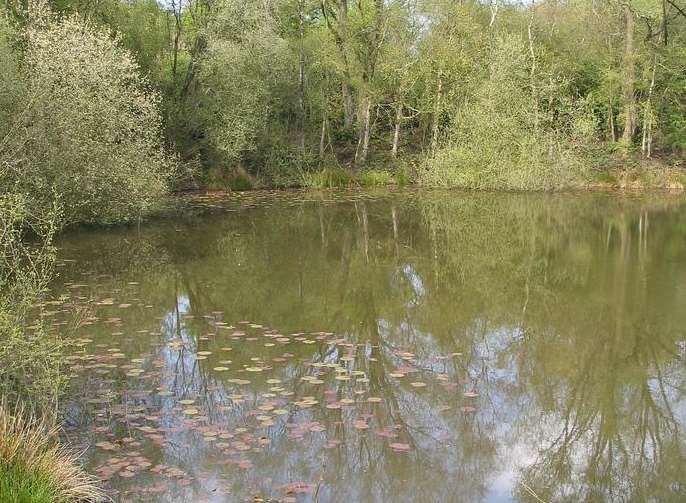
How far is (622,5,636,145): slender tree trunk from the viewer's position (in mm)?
32634

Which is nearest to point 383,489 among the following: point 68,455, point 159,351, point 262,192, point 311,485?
point 311,485

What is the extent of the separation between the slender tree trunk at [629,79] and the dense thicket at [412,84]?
0.07 meters

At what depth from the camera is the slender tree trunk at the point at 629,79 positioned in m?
32.6

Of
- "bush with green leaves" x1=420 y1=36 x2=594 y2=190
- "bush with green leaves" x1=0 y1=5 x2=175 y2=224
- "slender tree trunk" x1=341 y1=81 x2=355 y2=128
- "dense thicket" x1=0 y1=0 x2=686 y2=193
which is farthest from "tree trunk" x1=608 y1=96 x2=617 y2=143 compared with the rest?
"bush with green leaves" x1=0 y1=5 x2=175 y2=224

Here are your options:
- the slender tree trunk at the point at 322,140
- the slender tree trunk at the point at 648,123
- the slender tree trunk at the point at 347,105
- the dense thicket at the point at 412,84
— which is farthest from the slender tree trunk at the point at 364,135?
the slender tree trunk at the point at 648,123

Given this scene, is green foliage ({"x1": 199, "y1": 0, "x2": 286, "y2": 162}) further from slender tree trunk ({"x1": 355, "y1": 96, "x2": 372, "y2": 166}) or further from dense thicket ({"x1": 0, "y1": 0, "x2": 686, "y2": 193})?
slender tree trunk ({"x1": 355, "y1": 96, "x2": 372, "y2": 166})

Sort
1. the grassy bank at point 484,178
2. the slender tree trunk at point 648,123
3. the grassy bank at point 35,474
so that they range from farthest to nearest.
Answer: the slender tree trunk at point 648,123 → the grassy bank at point 484,178 → the grassy bank at point 35,474

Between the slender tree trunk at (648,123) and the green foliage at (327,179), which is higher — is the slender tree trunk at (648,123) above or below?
above

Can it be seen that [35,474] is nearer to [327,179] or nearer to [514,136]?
[514,136]

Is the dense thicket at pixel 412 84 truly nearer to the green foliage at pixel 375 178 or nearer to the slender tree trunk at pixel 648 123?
the slender tree trunk at pixel 648 123

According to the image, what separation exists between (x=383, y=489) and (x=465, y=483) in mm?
731

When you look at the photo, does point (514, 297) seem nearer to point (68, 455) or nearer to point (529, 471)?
point (529, 471)

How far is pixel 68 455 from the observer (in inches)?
216

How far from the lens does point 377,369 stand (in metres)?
8.57
